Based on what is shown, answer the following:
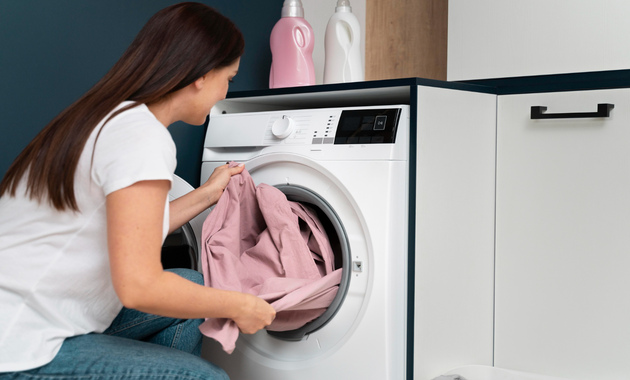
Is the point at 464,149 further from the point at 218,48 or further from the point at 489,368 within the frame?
the point at 218,48

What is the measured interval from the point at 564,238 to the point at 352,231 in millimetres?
596

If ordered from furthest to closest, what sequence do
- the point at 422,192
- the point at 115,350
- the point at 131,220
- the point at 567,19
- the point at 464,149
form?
the point at 567,19
the point at 464,149
the point at 422,192
the point at 115,350
the point at 131,220

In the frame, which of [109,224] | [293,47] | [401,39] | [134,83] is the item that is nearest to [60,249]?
[109,224]

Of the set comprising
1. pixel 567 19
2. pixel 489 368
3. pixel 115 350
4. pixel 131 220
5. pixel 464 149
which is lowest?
pixel 489 368

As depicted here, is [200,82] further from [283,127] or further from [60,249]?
[283,127]

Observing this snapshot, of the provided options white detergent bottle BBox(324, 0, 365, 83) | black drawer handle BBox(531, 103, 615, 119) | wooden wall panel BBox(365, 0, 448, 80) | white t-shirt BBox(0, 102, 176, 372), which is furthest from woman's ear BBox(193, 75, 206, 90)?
wooden wall panel BBox(365, 0, 448, 80)

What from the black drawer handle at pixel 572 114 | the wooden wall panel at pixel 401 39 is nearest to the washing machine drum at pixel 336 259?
the black drawer handle at pixel 572 114

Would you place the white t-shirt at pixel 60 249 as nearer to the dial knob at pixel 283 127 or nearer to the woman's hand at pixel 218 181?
the woman's hand at pixel 218 181

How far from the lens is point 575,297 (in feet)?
5.55

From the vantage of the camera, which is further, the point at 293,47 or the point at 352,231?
the point at 293,47

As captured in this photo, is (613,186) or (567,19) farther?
(567,19)

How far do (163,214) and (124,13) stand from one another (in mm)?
1056

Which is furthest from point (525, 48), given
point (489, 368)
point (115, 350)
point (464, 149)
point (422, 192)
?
point (115, 350)

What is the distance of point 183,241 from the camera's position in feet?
6.03
